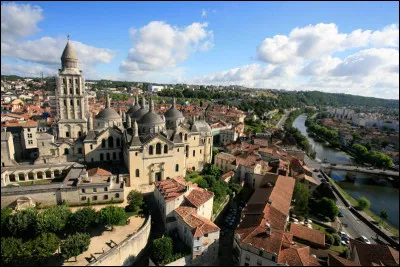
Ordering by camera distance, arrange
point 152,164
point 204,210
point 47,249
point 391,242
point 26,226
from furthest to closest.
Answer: point 152,164 → point 391,242 → point 204,210 → point 26,226 → point 47,249

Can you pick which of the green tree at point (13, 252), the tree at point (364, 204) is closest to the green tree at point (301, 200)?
the tree at point (364, 204)

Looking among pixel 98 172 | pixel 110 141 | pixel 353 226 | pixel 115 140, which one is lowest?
pixel 353 226

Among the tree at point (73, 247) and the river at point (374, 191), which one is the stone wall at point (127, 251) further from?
the river at point (374, 191)

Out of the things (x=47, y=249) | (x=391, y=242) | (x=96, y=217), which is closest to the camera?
(x=47, y=249)

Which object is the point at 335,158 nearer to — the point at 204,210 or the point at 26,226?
the point at 204,210

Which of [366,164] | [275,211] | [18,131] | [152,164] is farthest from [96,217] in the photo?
[366,164]

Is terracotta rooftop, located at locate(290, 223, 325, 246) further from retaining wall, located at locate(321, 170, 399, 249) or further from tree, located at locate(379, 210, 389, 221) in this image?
tree, located at locate(379, 210, 389, 221)

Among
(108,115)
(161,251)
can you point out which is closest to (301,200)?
(161,251)

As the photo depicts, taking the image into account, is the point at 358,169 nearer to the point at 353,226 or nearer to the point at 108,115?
the point at 353,226
